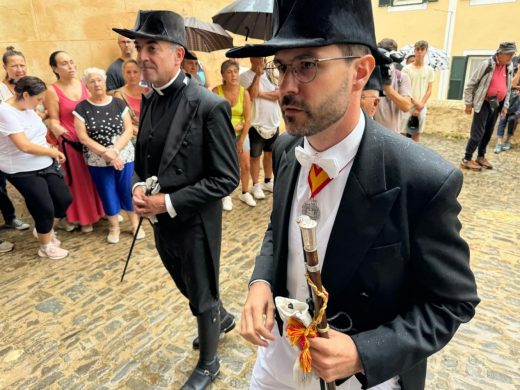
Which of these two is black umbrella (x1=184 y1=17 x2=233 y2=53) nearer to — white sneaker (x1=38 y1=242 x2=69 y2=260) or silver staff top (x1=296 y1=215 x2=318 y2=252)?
white sneaker (x1=38 y1=242 x2=69 y2=260)

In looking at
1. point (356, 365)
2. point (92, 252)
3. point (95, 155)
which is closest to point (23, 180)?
point (95, 155)

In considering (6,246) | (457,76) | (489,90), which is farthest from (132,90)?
(457,76)

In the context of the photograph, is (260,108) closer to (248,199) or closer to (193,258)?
(248,199)

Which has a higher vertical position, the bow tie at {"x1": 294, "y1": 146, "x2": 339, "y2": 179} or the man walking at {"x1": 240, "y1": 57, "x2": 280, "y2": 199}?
the bow tie at {"x1": 294, "y1": 146, "x2": 339, "y2": 179}

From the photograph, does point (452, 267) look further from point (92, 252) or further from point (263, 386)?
point (92, 252)

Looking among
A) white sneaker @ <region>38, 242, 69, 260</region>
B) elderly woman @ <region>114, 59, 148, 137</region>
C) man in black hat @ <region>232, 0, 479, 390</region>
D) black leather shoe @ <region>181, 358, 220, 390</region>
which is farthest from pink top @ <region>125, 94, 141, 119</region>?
man in black hat @ <region>232, 0, 479, 390</region>

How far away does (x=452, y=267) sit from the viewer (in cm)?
122

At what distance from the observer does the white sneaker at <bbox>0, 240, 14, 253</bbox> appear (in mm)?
4825

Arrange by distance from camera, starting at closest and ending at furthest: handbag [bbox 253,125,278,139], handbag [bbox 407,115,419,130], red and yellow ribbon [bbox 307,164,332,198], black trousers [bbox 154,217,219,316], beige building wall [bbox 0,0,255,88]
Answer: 1. red and yellow ribbon [bbox 307,164,332,198]
2. black trousers [bbox 154,217,219,316]
3. beige building wall [bbox 0,0,255,88]
4. handbag [bbox 253,125,278,139]
5. handbag [bbox 407,115,419,130]

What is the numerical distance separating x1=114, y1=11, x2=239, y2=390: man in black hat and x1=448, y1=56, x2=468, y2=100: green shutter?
19.0 meters

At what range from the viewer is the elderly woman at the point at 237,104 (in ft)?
18.6

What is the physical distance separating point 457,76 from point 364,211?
2071cm

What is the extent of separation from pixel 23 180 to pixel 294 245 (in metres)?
4.08

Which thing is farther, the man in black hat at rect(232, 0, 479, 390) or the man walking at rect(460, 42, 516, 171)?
the man walking at rect(460, 42, 516, 171)
